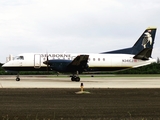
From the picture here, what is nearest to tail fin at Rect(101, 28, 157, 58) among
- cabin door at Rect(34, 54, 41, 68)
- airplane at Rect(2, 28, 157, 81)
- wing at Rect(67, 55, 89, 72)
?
airplane at Rect(2, 28, 157, 81)

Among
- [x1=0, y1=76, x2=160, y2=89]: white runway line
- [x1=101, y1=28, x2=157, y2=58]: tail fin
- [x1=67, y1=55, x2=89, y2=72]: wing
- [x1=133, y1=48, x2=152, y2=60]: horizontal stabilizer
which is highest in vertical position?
[x1=101, y1=28, x2=157, y2=58]: tail fin

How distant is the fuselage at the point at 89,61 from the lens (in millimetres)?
39969

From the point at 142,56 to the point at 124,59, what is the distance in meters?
2.19

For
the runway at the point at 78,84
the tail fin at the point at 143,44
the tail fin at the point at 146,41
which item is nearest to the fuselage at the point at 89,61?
the tail fin at the point at 143,44

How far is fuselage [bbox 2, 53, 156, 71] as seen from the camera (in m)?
40.0

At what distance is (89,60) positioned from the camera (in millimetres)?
41750

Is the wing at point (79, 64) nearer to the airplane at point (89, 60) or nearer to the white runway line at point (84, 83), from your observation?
the airplane at point (89, 60)

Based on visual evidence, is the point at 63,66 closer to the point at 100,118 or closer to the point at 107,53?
the point at 107,53

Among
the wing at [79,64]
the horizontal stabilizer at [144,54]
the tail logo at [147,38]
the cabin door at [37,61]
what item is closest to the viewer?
the wing at [79,64]

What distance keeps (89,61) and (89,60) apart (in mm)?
118

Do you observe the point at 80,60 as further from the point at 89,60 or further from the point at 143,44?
the point at 143,44

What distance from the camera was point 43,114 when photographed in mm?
13516

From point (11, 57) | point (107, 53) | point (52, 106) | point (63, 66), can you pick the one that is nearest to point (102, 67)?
point (107, 53)

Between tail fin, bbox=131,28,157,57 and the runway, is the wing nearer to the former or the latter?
the runway
